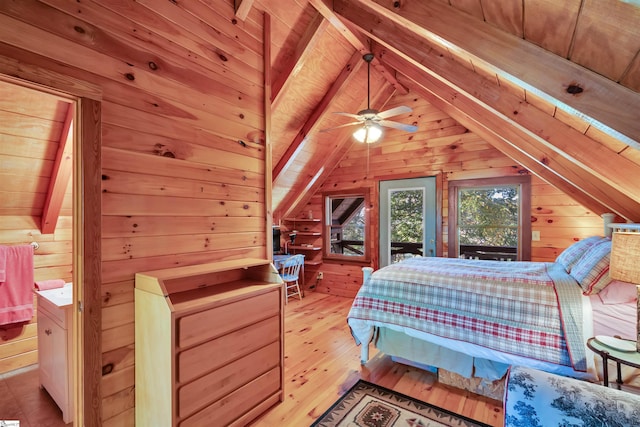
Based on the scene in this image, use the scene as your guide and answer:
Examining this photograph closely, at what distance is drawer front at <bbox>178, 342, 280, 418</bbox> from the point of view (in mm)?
1543

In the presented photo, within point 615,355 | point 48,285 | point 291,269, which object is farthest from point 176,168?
point 291,269

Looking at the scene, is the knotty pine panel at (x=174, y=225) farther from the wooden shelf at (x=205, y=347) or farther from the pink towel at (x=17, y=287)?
the pink towel at (x=17, y=287)

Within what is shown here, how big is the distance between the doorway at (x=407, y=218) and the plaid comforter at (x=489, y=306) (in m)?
1.68

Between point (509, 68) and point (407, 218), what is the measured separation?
11.6 feet

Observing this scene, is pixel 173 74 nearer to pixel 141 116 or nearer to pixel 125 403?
pixel 141 116

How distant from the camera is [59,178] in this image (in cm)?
234

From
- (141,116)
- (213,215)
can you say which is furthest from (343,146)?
(141,116)

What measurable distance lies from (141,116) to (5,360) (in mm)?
Answer: 2540

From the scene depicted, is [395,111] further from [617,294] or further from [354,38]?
[617,294]

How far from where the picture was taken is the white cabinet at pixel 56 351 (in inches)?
72.4

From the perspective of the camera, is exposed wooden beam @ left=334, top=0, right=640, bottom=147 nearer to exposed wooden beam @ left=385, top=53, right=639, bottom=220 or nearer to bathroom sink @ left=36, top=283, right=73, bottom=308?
exposed wooden beam @ left=385, top=53, right=639, bottom=220

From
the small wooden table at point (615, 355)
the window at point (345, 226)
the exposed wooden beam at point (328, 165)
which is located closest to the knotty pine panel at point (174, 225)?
the small wooden table at point (615, 355)

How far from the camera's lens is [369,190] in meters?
4.85

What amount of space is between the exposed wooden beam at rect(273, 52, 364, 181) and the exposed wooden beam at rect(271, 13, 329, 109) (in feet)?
1.92
